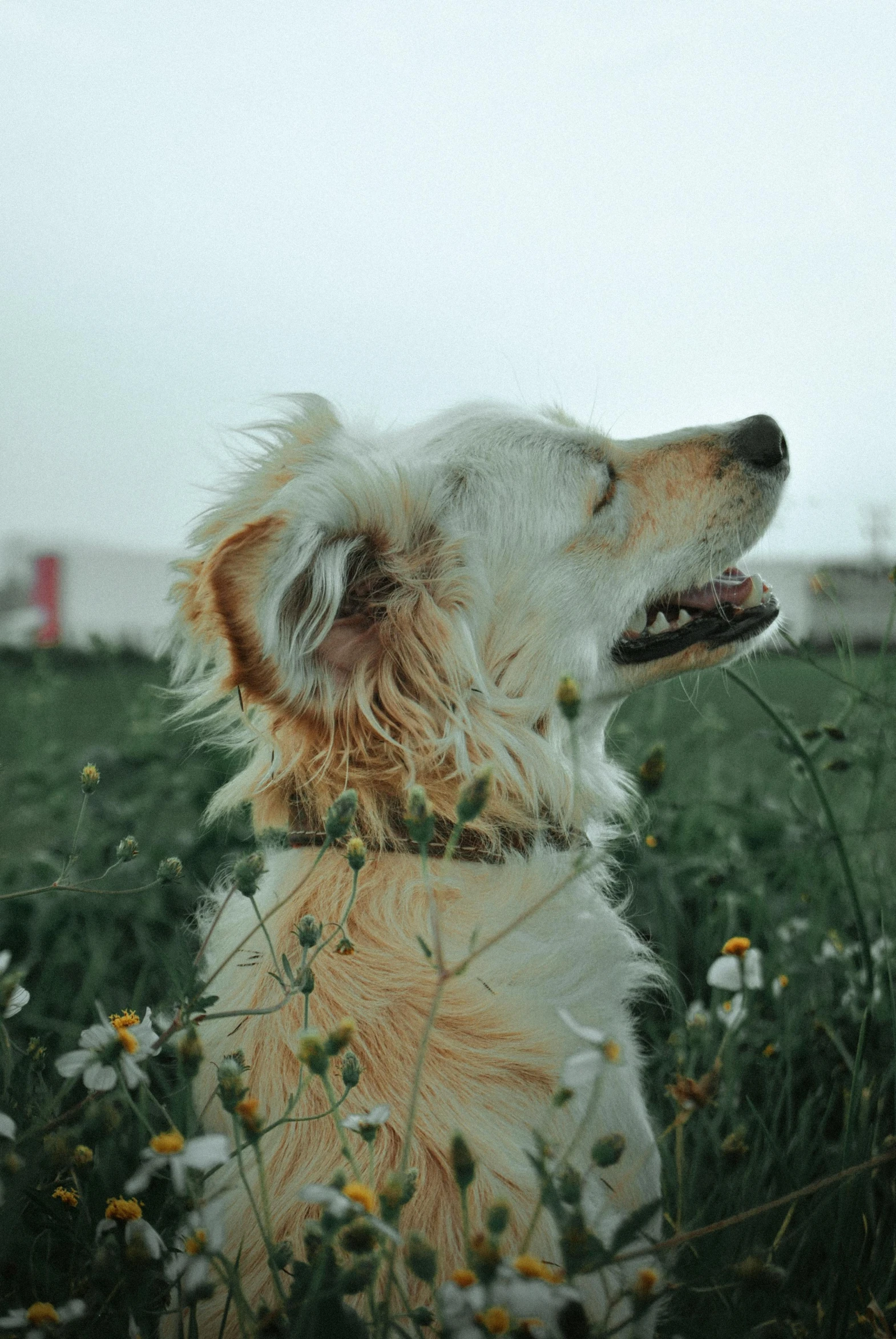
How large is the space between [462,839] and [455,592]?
0.67 m

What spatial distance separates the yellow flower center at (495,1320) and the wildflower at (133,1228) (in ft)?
1.24

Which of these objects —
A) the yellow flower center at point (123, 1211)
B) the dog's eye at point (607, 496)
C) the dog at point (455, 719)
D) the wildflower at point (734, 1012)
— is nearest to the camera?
the yellow flower center at point (123, 1211)

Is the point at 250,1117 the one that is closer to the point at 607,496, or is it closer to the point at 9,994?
the point at 9,994

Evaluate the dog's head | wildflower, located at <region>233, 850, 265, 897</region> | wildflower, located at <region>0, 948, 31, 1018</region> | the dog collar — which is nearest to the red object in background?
the dog's head

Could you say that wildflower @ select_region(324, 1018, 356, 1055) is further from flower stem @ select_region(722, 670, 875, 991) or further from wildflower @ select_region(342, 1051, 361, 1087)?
flower stem @ select_region(722, 670, 875, 991)

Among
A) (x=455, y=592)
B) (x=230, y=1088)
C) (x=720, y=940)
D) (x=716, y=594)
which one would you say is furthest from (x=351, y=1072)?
(x=720, y=940)

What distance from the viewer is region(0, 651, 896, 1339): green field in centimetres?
148

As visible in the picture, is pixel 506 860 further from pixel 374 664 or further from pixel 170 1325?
pixel 170 1325

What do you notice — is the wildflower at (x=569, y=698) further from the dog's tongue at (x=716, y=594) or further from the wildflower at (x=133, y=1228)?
the dog's tongue at (x=716, y=594)

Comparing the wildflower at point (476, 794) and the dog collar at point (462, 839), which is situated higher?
the wildflower at point (476, 794)

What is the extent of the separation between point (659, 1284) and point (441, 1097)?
0.66 m

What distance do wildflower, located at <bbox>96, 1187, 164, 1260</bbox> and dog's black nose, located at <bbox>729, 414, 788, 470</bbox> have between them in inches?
89.7

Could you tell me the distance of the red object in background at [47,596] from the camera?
191 inches

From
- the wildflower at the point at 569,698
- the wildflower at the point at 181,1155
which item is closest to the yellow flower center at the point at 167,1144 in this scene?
the wildflower at the point at 181,1155
